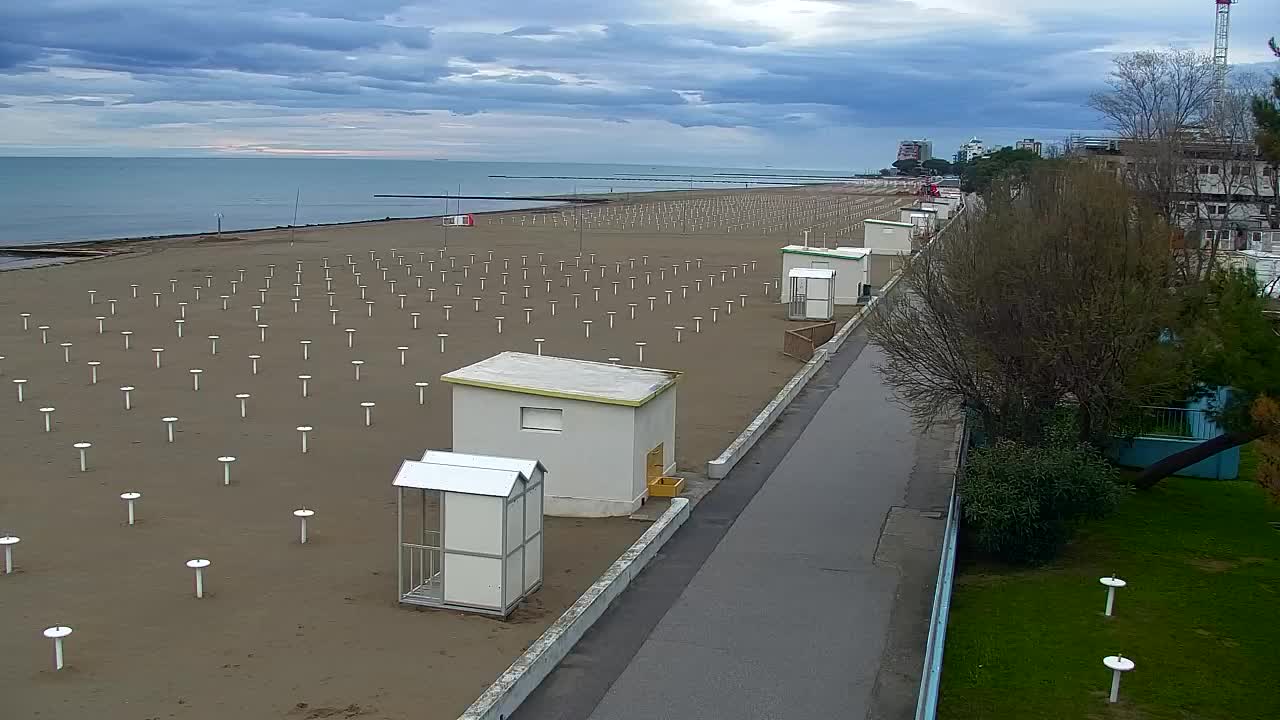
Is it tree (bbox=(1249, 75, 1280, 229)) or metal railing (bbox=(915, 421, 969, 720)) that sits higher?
tree (bbox=(1249, 75, 1280, 229))

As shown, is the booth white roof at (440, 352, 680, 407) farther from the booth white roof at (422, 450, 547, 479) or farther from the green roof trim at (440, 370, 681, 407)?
the booth white roof at (422, 450, 547, 479)

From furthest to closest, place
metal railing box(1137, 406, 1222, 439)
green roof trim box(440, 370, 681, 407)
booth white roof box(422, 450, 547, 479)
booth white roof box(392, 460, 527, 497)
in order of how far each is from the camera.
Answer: metal railing box(1137, 406, 1222, 439) → green roof trim box(440, 370, 681, 407) → booth white roof box(422, 450, 547, 479) → booth white roof box(392, 460, 527, 497)

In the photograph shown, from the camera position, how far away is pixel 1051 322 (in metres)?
16.2

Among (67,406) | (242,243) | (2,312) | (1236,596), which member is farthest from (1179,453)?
(242,243)

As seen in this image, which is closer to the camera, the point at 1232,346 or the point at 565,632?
the point at 565,632

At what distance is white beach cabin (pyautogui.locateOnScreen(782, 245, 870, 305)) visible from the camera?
3938cm

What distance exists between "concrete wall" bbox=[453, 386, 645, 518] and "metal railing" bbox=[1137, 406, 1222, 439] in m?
9.98

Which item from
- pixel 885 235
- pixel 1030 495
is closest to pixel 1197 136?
pixel 885 235

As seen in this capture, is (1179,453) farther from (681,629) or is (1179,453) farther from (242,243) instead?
(242,243)

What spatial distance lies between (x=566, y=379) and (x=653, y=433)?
1.39 metres

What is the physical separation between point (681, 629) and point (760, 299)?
1179 inches

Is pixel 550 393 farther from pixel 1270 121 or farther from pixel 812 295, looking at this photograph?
pixel 812 295

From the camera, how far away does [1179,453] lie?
19516 millimetres

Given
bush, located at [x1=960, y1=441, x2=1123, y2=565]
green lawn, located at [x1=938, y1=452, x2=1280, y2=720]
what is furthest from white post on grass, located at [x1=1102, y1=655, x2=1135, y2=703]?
Answer: bush, located at [x1=960, y1=441, x2=1123, y2=565]
